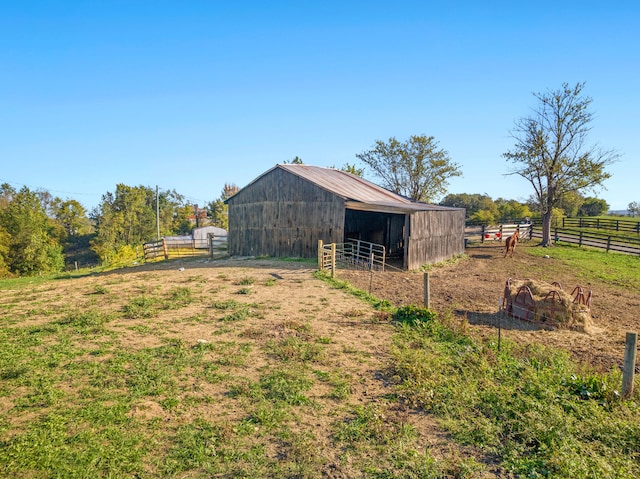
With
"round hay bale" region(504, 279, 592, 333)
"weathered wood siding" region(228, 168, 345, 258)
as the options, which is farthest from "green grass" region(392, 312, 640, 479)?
"weathered wood siding" region(228, 168, 345, 258)

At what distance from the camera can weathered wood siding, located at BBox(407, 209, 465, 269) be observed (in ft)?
69.3

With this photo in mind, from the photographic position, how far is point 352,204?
21.1 metres

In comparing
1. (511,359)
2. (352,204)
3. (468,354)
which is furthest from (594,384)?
(352,204)

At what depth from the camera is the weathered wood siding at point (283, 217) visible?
22141 millimetres

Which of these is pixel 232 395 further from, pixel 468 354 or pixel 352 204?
pixel 352 204

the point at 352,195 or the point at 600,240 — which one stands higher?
the point at 352,195

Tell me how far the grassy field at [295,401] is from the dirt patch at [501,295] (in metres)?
1.29

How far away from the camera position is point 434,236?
77.3 ft

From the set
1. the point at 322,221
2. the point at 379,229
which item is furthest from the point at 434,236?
the point at 322,221

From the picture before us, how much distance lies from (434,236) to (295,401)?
18995 millimetres

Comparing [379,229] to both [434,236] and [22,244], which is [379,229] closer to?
[434,236]

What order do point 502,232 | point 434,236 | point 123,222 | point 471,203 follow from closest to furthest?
point 434,236, point 502,232, point 123,222, point 471,203

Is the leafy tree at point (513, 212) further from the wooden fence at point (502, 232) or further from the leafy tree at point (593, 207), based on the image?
the leafy tree at point (593, 207)

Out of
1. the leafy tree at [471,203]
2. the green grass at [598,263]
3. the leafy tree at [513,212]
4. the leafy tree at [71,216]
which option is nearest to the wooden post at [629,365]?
the green grass at [598,263]
